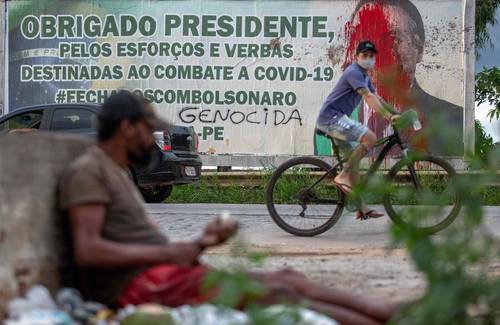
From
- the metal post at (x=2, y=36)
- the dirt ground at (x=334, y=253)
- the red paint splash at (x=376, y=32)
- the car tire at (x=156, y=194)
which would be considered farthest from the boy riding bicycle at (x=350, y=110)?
the metal post at (x=2, y=36)

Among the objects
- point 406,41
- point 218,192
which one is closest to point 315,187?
point 218,192

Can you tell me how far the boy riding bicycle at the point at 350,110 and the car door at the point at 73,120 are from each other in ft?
16.9

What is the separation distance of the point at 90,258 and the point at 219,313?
33.9 inches

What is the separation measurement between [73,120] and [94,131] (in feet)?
1.55

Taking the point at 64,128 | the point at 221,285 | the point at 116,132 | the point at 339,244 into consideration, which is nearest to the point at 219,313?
the point at 221,285

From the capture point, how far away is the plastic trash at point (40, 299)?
3732 mm

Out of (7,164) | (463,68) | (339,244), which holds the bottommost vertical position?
(339,244)

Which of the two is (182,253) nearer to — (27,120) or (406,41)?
(27,120)

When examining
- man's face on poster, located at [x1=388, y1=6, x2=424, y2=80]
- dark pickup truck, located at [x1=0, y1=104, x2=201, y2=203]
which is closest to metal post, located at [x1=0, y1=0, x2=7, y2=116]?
dark pickup truck, located at [x1=0, y1=104, x2=201, y2=203]

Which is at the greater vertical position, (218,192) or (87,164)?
(87,164)

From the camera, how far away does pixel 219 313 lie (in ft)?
10.2

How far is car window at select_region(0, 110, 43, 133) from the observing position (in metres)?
13.2

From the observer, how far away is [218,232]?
12.7ft

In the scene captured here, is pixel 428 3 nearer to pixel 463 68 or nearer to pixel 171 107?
pixel 463 68
